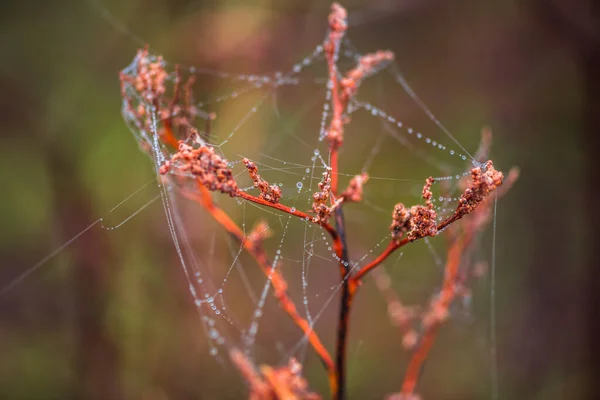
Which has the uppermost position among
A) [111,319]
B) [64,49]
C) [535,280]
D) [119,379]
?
[64,49]

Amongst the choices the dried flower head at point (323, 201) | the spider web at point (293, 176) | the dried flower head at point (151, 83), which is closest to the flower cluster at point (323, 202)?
the dried flower head at point (323, 201)

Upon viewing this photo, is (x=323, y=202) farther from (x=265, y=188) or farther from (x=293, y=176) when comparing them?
(x=293, y=176)

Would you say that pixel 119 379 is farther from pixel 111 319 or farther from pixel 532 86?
pixel 532 86

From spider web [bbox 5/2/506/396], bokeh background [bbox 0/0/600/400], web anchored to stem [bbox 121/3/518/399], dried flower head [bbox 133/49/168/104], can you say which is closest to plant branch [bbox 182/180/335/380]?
web anchored to stem [bbox 121/3/518/399]

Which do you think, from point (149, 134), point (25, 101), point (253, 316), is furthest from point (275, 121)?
point (149, 134)

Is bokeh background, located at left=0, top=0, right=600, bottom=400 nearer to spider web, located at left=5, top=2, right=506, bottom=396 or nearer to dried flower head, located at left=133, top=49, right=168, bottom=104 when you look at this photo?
spider web, located at left=5, top=2, right=506, bottom=396

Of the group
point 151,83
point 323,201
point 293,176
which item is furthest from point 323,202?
point 293,176
